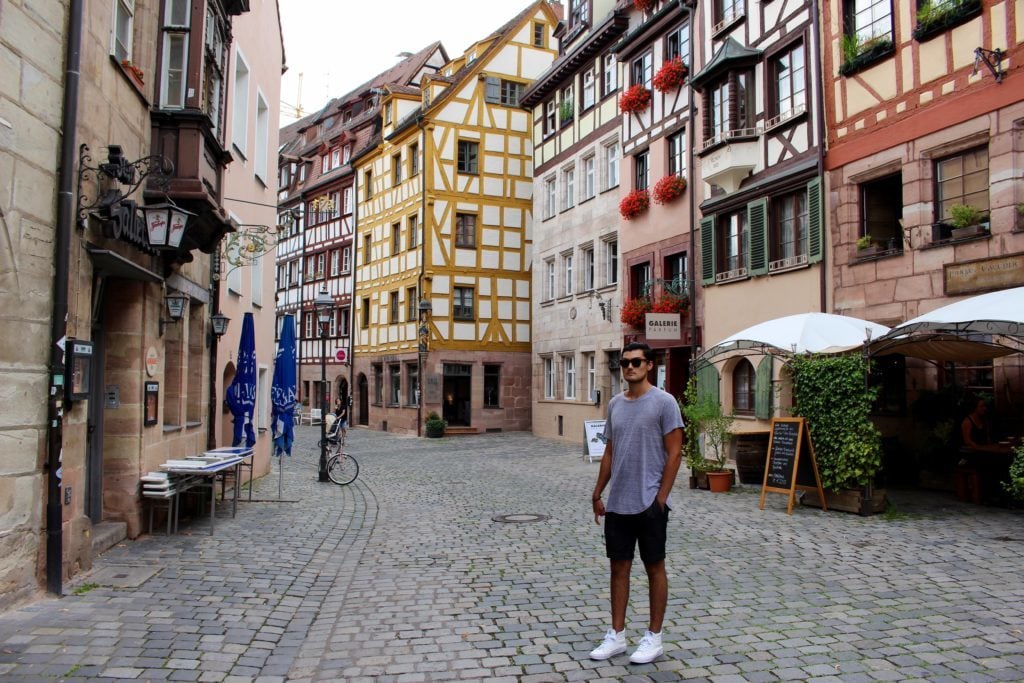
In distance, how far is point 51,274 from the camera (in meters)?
6.37

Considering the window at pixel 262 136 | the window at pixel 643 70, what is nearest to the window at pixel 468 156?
the window at pixel 643 70

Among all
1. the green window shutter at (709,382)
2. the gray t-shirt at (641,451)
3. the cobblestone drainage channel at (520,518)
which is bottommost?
the cobblestone drainage channel at (520,518)

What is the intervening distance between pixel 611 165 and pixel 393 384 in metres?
15.1

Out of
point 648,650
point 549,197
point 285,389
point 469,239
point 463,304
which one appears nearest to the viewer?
point 648,650

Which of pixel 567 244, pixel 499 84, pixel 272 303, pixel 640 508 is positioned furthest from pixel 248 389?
pixel 499 84

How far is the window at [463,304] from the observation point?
109ft

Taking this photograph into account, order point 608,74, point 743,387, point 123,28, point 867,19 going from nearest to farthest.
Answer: point 123,28 < point 867,19 < point 743,387 < point 608,74

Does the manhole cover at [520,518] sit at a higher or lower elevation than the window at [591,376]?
lower

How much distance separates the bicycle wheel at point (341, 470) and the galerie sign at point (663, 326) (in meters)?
7.42

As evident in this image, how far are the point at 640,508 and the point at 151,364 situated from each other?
6.29 metres

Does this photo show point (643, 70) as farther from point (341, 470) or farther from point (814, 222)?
point (341, 470)

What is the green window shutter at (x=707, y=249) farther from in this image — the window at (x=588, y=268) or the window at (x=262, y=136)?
the window at (x=262, y=136)

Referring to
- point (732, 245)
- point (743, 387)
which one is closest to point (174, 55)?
point (732, 245)

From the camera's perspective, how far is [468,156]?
33.8 meters
